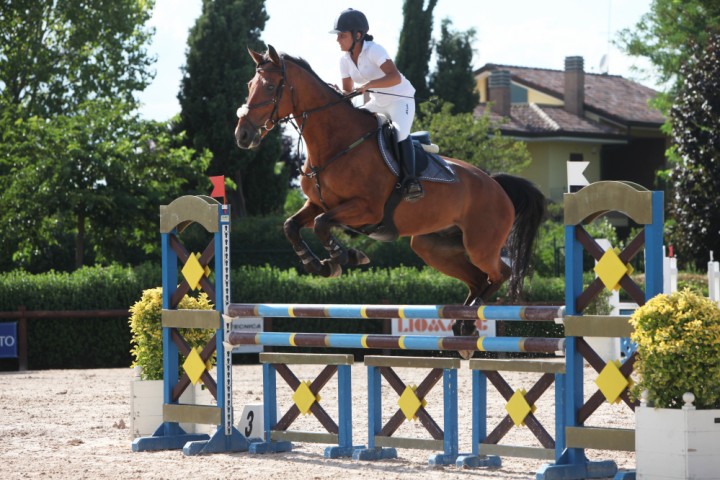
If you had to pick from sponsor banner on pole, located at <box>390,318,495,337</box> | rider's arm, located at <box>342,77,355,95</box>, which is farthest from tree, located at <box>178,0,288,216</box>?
rider's arm, located at <box>342,77,355,95</box>

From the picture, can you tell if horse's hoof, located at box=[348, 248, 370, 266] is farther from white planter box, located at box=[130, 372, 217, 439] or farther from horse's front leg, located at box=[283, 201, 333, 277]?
white planter box, located at box=[130, 372, 217, 439]

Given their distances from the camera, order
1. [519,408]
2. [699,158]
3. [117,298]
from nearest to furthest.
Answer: [519,408]
[117,298]
[699,158]

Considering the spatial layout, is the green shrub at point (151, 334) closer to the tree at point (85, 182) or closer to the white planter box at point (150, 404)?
the white planter box at point (150, 404)

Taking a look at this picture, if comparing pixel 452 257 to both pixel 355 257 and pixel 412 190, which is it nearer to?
pixel 412 190

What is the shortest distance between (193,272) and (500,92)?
96.1 feet

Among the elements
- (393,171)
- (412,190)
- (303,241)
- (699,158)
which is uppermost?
(699,158)

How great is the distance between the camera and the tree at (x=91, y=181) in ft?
58.5

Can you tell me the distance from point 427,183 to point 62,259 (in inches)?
653

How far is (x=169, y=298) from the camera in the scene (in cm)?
754

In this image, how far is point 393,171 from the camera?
268 inches

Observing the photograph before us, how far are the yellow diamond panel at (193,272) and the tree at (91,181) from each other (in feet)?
35.0

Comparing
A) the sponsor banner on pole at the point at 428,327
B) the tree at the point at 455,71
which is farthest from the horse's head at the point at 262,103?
the tree at the point at 455,71

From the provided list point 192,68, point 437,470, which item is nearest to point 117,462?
point 437,470

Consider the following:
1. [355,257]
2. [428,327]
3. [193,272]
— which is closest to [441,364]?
[355,257]
